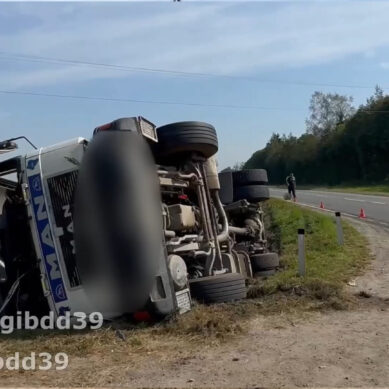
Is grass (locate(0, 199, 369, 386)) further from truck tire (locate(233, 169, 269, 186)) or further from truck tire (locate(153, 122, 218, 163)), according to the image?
truck tire (locate(233, 169, 269, 186))

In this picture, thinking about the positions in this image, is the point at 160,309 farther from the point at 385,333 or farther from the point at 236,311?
the point at 385,333

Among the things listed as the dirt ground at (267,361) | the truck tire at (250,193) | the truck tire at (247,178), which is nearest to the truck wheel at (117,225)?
the dirt ground at (267,361)

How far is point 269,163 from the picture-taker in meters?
85.3

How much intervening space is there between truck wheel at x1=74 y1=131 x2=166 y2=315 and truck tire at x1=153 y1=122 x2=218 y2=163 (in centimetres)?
95

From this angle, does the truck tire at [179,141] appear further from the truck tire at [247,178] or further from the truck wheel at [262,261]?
the truck tire at [247,178]

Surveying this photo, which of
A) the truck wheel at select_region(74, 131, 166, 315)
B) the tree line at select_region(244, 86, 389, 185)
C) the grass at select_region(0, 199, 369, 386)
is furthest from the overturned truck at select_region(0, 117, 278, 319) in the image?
the tree line at select_region(244, 86, 389, 185)

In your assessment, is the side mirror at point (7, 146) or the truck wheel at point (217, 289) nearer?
the truck wheel at point (217, 289)

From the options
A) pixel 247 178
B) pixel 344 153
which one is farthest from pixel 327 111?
pixel 247 178

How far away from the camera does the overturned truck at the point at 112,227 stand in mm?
5691

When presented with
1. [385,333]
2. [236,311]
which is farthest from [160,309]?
[385,333]

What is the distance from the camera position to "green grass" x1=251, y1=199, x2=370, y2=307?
22.9 ft

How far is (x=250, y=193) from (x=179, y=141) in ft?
10.7

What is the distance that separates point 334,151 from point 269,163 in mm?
20689

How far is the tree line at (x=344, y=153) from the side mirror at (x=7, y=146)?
167 ft
